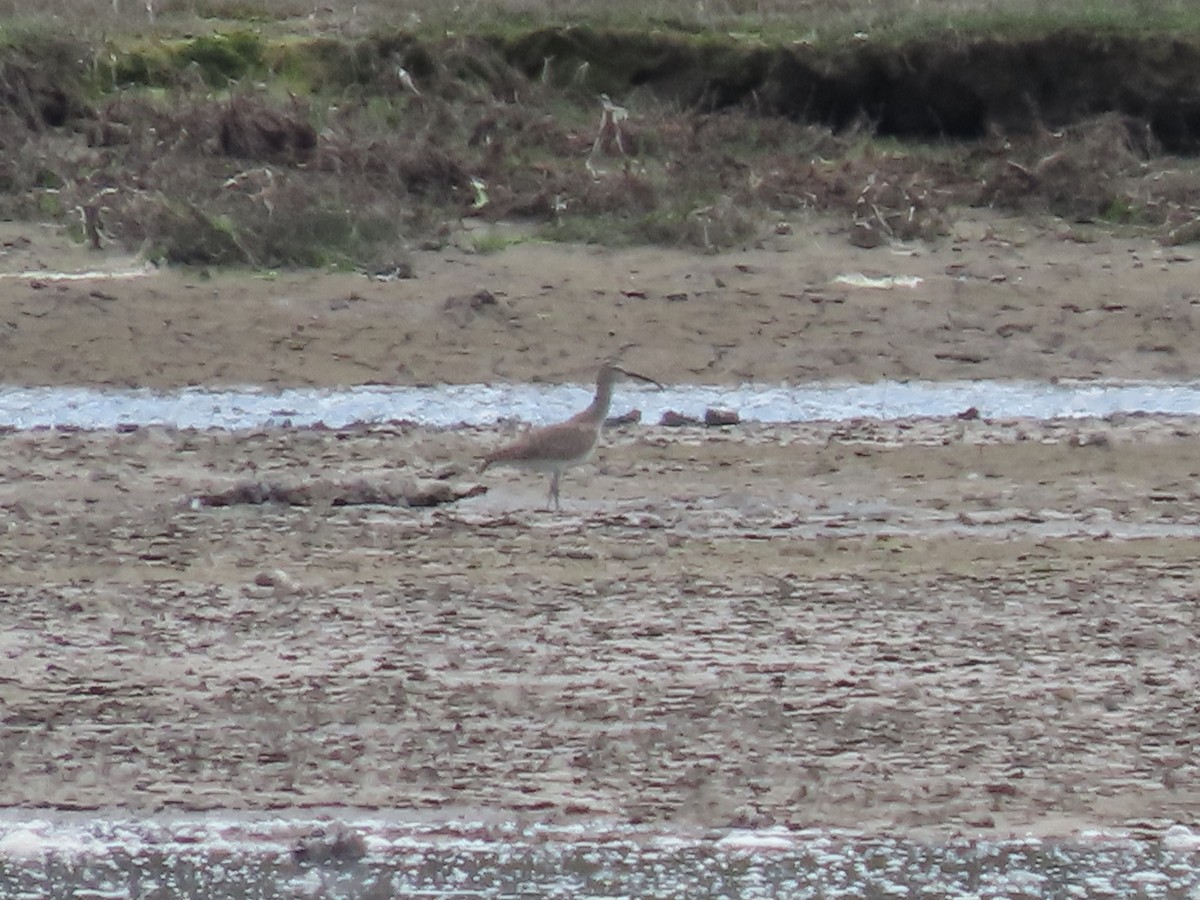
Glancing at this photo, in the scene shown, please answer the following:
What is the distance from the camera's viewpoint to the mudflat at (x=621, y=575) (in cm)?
648

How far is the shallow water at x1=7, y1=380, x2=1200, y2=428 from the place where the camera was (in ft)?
35.0

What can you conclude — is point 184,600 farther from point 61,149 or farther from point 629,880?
point 61,149

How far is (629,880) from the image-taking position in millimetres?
5977

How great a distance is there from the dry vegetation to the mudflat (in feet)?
2.72

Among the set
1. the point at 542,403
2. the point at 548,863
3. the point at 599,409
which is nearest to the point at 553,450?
the point at 599,409

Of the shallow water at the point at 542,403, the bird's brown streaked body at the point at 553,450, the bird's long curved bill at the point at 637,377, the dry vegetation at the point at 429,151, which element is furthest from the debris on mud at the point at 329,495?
the dry vegetation at the point at 429,151

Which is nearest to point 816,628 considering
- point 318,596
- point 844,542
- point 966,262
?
point 844,542

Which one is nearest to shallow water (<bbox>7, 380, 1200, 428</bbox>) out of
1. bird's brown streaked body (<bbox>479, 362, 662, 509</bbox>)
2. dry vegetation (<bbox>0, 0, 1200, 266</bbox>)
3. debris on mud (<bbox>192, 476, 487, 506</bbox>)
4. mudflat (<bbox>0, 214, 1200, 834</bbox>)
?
mudflat (<bbox>0, 214, 1200, 834</bbox>)

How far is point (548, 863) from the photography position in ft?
19.8

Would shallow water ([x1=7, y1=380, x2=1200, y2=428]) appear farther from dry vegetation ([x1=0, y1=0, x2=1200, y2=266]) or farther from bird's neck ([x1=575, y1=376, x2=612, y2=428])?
dry vegetation ([x1=0, y1=0, x2=1200, y2=266])

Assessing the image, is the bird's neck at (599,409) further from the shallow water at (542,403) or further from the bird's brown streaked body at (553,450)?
the shallow water at (542,403)

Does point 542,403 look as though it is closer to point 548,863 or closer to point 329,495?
point 329,495

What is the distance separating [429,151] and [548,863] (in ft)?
30.5

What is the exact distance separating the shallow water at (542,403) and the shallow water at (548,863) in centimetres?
453
